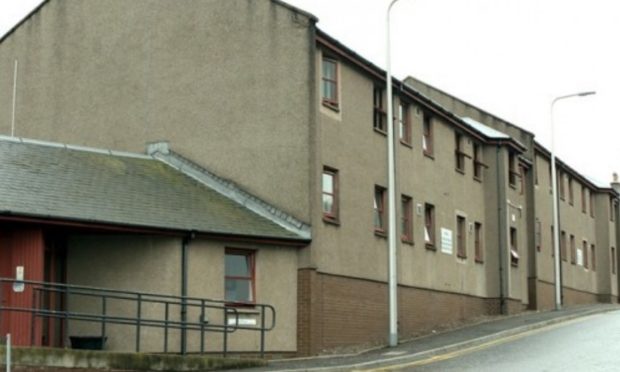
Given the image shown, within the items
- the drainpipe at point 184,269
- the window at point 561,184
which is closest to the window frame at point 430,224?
the drainpipe at point 184,269

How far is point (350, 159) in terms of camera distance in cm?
2597

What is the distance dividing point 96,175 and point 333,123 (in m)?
6.02

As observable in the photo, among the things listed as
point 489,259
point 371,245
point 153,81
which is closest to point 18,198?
point 153,81

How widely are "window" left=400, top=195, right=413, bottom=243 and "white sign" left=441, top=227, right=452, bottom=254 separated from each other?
2.78 m

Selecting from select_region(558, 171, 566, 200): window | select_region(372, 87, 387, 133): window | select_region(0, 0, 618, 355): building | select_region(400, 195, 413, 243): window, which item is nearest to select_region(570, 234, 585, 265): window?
select_region(558, 171, 566, 200): window

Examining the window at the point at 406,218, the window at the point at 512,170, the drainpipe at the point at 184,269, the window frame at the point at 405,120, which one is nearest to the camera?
the drainpipe at the point at 184,269

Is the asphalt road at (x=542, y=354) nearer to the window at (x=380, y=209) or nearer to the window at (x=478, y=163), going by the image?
the window at (x=380, y=209)

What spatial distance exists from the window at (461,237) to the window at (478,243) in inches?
57.5

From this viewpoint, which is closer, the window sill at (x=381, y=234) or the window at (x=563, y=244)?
the window sill at (x=381, y=234)

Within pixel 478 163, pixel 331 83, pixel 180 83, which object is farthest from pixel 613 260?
pixel 180 83

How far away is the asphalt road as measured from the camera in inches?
742

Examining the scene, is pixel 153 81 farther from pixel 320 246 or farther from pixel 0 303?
pixel 0 303

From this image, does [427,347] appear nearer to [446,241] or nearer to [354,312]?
[354,312]

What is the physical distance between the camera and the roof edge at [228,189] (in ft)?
77.8
